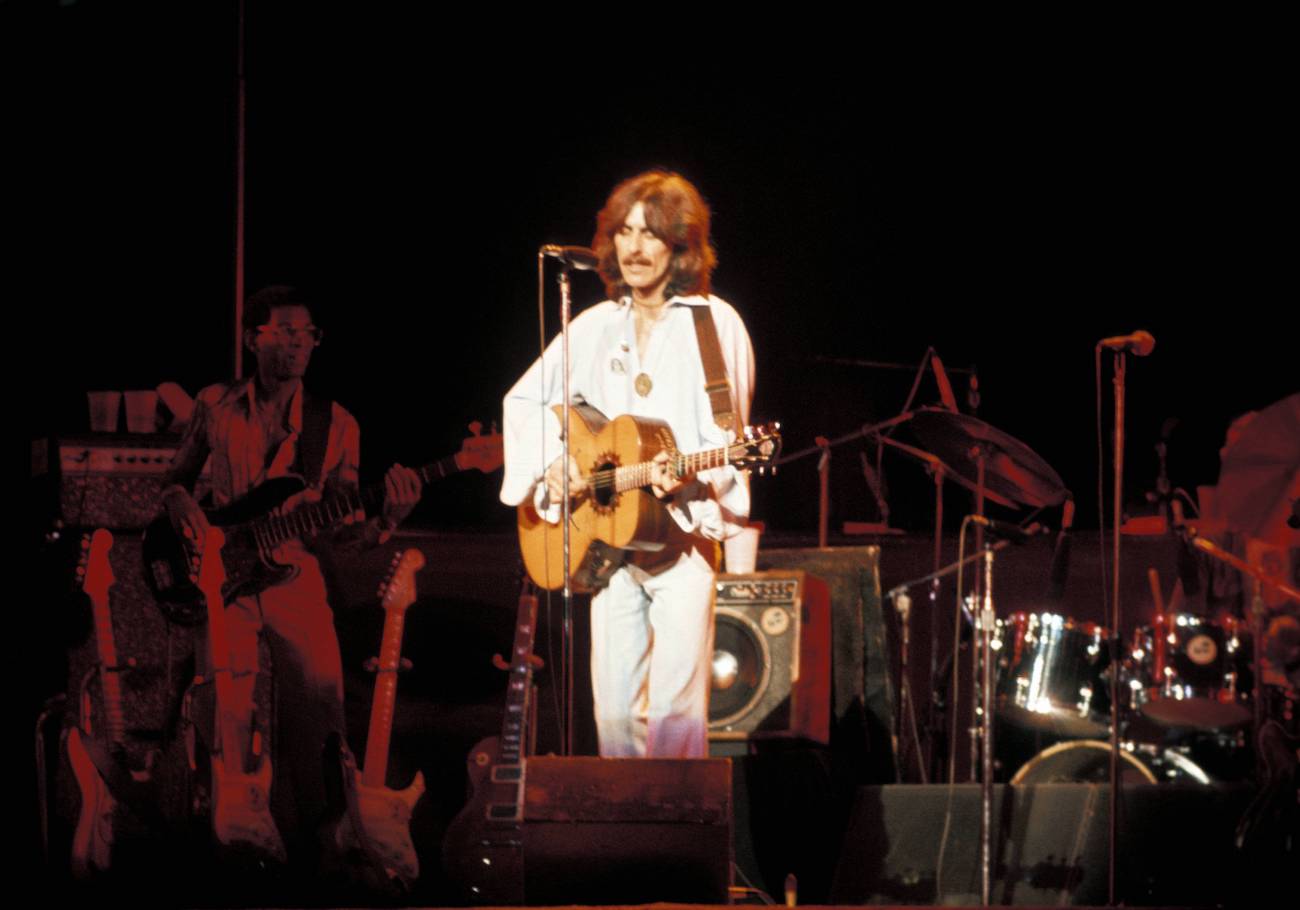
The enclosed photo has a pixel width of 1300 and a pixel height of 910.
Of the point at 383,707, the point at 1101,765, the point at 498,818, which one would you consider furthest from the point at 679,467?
the point at 1101,765

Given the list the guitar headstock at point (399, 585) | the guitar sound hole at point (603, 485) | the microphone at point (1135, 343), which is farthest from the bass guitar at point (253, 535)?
the microphone at point (1135, 343)

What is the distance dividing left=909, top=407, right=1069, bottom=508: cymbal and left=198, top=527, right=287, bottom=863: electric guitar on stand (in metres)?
2.91

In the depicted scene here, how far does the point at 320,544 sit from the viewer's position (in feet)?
19.9

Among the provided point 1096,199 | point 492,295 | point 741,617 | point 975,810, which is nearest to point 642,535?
point 741,617

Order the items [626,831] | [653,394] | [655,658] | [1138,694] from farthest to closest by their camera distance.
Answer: [1138,694] < [653,394] < [655,658] < [626,831]

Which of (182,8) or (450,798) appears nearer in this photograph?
(450,798)

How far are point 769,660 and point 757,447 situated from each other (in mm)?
1133

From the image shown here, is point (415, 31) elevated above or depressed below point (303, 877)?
above

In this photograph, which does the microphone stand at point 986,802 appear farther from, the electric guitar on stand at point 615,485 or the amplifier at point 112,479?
the amplifier at point 112,479

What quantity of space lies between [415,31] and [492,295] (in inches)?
53.3

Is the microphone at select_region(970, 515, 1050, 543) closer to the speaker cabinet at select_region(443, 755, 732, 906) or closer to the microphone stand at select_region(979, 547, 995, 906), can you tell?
the microphone stand at select_region(979, 547, 995, 906)

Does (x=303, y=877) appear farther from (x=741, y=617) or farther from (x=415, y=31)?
(x=415, y=31)

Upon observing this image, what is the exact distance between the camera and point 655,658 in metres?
4.91

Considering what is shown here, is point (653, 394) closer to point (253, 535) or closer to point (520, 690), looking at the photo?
point (520, 690)
